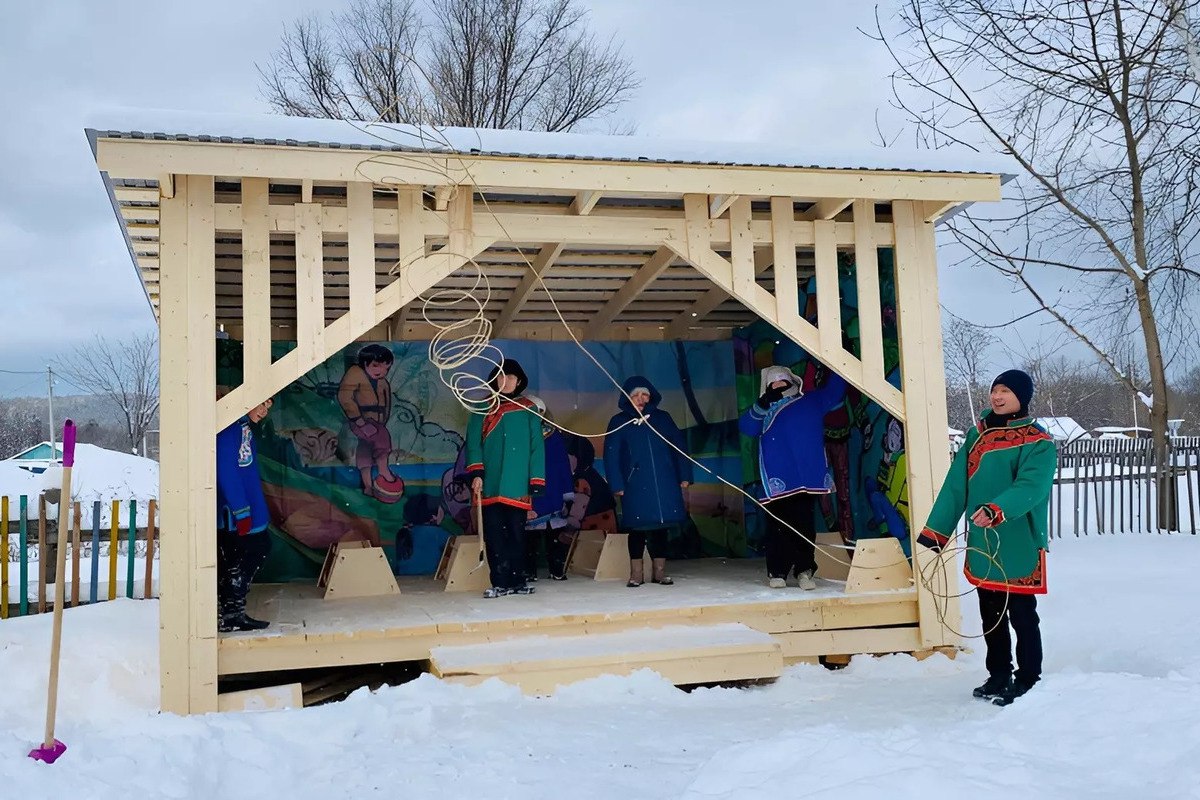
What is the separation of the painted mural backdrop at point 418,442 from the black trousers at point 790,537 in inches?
82.2

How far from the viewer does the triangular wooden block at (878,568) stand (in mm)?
6523

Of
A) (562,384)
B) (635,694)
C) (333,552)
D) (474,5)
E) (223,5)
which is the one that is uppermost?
(474,5)

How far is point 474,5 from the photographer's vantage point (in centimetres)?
2186

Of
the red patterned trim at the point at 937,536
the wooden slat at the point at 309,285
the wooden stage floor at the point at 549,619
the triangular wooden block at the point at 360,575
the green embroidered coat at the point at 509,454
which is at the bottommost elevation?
the wooden stage floor at the point at 549,619

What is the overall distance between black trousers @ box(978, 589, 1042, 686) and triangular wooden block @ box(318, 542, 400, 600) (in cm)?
427

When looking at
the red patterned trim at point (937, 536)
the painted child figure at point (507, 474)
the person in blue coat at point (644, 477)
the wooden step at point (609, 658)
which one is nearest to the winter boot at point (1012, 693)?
the red patterned trim at point (937, 536)

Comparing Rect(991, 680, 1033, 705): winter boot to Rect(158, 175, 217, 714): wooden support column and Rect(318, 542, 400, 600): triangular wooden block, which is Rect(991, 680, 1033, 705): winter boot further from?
Rect(318, 542, 400, 600): triangular wooden block

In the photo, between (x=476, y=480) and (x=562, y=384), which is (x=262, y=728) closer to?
(x=476, y=480)

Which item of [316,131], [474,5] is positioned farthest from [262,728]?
[474,5]

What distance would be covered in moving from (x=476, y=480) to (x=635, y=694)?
7.97ft

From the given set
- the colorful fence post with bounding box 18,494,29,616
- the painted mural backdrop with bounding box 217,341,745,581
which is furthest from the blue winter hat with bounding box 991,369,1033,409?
the colorful fence post with bounding box 18,494,29,616

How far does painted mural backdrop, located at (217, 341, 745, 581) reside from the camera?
28.6ft

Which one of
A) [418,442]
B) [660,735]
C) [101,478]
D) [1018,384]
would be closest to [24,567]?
[418,442]

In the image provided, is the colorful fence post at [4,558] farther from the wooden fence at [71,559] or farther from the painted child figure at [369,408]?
the painted child figure at [369,408]
